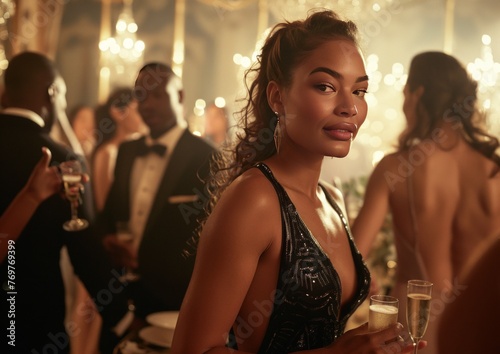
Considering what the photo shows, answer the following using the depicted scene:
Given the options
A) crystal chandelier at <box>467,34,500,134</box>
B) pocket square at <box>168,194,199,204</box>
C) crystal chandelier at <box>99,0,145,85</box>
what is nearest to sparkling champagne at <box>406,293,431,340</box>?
pocket square at <box>168,194,199,204</box>

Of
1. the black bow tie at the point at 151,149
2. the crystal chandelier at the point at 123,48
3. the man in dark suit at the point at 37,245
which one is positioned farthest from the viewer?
the crystal chandelier at the point at 123,48

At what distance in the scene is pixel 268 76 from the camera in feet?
5.66

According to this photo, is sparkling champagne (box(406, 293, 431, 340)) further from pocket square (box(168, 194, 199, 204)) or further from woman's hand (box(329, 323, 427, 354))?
pocket square (box(168, 194, 199, 204))

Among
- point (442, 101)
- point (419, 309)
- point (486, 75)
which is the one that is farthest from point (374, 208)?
point (486, 75)

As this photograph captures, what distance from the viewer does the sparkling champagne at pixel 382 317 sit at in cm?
148

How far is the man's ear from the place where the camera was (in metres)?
1.68

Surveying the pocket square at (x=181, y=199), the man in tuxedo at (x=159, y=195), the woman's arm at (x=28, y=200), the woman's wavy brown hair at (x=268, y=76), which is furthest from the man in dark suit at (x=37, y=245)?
the woman's wavy brown hair at (x=268, y=76)

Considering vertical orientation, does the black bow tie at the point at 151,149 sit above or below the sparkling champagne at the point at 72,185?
above

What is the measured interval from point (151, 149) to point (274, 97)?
7.14 feet

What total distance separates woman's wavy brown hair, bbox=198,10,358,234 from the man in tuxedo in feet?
4.06

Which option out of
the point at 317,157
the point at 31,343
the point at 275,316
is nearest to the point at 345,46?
the point at 317,157

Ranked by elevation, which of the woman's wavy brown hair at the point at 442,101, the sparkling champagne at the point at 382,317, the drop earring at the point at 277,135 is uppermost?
the woman's wavy brown hair at the point at 442,101

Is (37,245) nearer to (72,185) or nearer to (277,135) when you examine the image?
(72,185)

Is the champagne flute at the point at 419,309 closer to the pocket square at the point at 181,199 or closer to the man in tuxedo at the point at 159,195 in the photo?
the man in tuxedo at the point at 159,195
